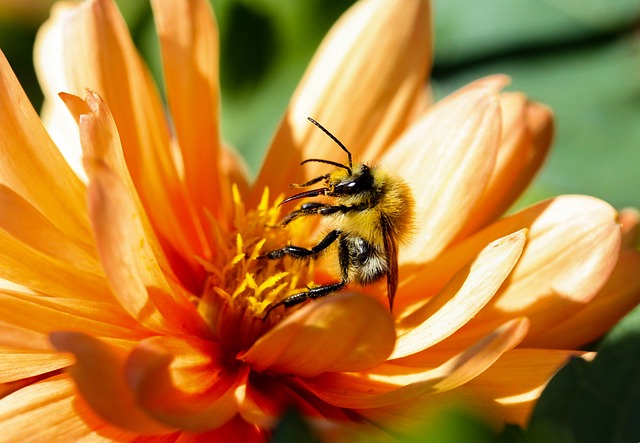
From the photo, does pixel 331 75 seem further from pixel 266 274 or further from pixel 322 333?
pixel 322 333

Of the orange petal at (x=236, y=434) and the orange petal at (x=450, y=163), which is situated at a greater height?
the orange petal at (x=450, y=163)

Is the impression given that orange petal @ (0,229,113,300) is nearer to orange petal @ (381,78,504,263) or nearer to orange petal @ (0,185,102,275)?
orange petal @ (0,185,102,275)

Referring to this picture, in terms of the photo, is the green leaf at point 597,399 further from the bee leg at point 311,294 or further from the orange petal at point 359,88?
the orange petal at point 359,88

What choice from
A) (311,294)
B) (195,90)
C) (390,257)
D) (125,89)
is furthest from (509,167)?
(125,89)

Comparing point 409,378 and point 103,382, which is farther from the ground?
point 103,382

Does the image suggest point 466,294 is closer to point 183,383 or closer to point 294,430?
point 183,383

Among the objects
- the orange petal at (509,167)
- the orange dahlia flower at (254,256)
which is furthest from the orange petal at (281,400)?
the orange petal at (509,167)
